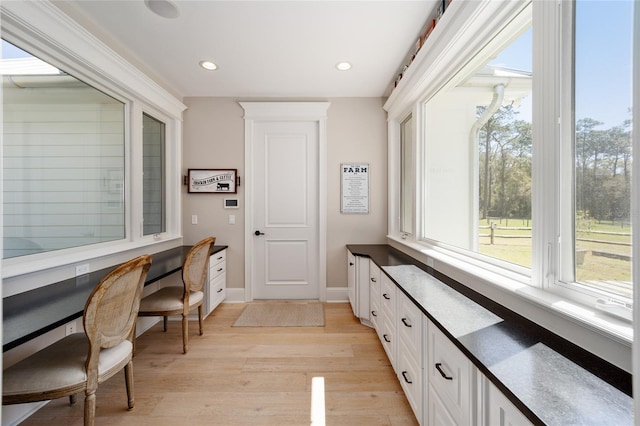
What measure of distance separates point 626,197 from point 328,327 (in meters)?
2.44

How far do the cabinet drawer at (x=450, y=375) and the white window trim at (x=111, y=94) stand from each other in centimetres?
234

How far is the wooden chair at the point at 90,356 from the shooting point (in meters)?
1.30

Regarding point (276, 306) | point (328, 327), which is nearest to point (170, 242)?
point (276, 306)

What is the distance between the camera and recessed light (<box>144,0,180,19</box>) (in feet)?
6.22

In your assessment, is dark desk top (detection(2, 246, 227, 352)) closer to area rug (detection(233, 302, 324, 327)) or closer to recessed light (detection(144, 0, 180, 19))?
area rug (detection(233, 302, 324, 327))

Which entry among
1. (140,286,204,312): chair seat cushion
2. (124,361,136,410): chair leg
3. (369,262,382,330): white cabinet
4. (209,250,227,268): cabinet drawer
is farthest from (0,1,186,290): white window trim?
(369,262,382,330): white cabinet

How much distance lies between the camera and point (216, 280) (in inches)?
125

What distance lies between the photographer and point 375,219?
3.51m

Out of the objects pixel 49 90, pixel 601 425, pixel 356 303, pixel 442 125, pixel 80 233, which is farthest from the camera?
pixel 356 303

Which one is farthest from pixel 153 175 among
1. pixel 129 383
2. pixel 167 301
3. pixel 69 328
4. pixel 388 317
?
pixel 388 317

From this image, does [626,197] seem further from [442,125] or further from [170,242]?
[170,242]

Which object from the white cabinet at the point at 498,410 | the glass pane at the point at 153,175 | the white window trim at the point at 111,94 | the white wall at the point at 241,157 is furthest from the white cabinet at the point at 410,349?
the glass pane at the point at 153,175

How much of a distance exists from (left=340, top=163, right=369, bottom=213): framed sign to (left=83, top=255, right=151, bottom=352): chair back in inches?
91.6

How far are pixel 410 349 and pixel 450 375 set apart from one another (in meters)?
0.49
